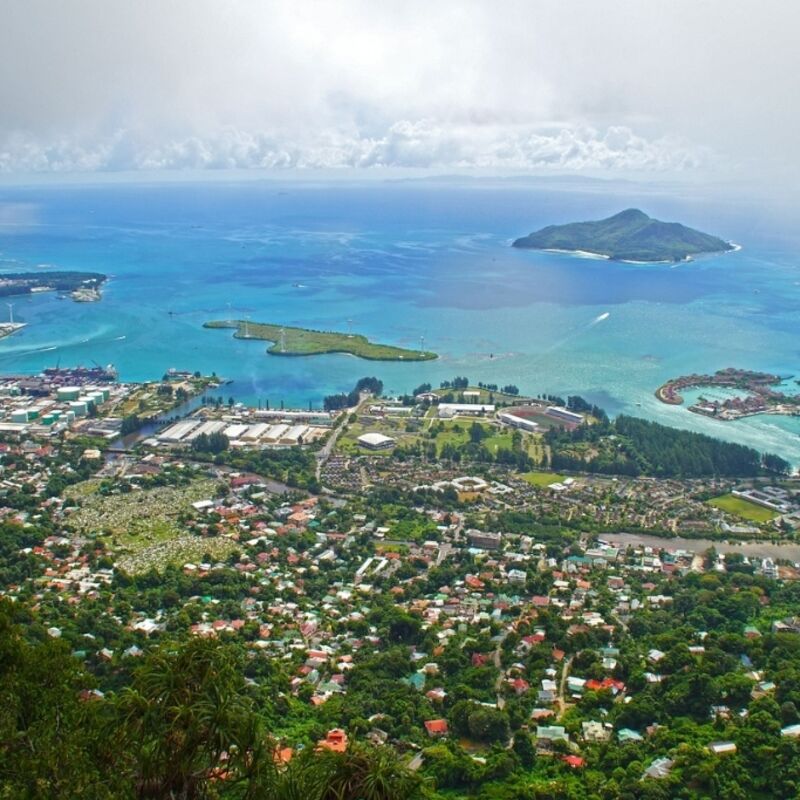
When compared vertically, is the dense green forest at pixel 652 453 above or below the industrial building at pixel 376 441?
above

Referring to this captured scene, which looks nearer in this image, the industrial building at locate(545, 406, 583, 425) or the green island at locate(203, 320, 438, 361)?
the industrial building at locate(545, 406, 583, 425)

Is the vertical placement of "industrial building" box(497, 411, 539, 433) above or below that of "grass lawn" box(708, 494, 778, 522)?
below

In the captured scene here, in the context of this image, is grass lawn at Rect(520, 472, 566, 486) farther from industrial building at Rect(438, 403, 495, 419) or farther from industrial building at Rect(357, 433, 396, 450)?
industrial building at Rect(438, 403, 495, 419)

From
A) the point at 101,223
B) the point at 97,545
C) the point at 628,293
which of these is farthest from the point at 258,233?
the point at 97,545

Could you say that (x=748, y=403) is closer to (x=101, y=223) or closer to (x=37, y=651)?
(x=37, y=651)

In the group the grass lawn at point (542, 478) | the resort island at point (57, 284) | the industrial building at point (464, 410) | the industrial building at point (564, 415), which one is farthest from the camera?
the resort island at point (57, 284)

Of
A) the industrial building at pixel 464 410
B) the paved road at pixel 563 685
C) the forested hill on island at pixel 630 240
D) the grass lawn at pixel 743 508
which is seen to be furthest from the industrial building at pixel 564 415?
the forested hill on island at pixel 630 240

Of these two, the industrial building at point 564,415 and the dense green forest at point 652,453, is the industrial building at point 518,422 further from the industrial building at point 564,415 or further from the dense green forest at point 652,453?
the industrial building at point 564,415

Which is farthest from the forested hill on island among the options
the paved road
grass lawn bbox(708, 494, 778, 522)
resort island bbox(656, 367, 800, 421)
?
the paved road
